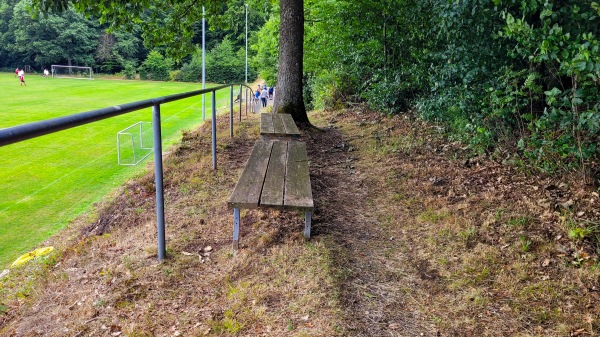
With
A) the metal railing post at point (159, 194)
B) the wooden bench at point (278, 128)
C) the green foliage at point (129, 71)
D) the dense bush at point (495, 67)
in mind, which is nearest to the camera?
the metal railing post at point (159, 194)

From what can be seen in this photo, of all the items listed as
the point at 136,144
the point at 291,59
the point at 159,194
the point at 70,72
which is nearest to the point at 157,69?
the point at 70,72

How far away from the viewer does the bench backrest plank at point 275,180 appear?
10.2ft

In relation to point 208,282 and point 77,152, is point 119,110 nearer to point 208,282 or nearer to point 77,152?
point 208,282

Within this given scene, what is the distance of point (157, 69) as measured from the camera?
61625mm

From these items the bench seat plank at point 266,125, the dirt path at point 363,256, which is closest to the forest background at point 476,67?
the dirt path at point 363,256

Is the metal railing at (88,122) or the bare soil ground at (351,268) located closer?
the metal railing at (88,122)

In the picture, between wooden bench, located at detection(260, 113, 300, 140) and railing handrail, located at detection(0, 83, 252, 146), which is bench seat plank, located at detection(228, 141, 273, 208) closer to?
wooden bench, located at detection(260, 113, 300, 140)

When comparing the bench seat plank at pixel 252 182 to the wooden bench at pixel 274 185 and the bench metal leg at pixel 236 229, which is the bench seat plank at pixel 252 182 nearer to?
the wooden bench at pixel 274 185

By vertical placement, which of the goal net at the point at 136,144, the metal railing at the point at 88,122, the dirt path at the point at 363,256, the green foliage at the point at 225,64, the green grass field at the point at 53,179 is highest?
the green foliage at the point at 225,64

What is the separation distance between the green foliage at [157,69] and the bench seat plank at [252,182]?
202 feet

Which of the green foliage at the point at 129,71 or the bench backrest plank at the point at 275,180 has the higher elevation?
the green foliage at the point at 129,71

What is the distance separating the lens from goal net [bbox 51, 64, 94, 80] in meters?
59.8

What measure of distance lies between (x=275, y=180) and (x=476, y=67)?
3060 millimetres

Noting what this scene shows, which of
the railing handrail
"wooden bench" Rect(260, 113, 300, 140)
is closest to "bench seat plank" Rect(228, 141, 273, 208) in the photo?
"wooden bench" Rect(260, 113, 300, 140)
